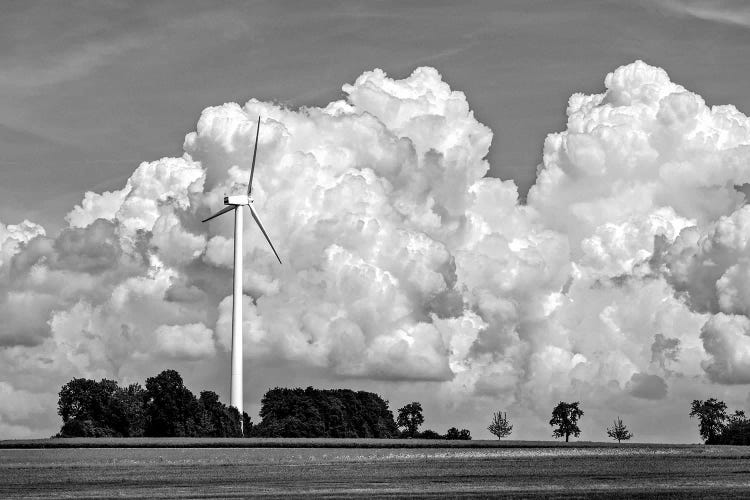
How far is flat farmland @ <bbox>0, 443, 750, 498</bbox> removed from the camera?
7300cm

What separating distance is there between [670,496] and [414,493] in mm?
15288

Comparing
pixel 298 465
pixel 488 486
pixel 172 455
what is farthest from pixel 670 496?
pixel 172 455

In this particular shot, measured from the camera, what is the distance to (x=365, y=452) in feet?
488

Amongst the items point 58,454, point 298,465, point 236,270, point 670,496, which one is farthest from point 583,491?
point 236,270

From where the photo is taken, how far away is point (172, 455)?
132 metres

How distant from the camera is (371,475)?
92.8m

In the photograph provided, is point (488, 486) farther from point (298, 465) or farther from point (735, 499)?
point (298, 465)

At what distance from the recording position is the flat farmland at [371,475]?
73.0 meters

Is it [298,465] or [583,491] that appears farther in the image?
[298,465]

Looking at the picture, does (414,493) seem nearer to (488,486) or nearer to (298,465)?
(488,486)

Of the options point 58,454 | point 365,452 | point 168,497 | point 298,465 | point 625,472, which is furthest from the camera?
point 365,452

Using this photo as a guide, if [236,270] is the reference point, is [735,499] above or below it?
below

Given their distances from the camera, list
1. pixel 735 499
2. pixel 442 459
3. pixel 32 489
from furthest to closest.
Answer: pixel 442 459, pixel 32 489, pixel 735 499

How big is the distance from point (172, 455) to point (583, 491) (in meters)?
70.9
